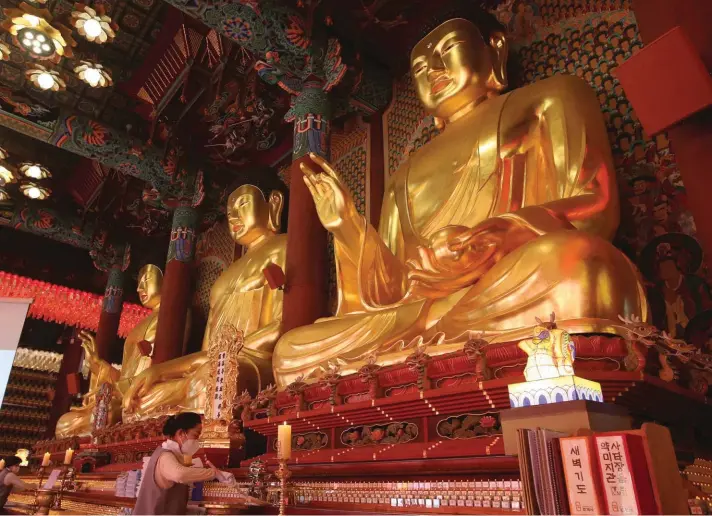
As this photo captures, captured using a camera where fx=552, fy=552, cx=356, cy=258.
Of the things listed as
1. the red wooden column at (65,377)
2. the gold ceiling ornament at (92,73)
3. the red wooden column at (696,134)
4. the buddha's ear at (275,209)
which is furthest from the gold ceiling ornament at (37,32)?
the red wooden column at (65,377)


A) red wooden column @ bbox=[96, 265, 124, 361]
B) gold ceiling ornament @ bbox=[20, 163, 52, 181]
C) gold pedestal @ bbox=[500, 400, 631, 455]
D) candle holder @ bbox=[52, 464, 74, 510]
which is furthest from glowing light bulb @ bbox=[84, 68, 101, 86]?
gold pedestal @ bbox=[500, 400, 631, 455]

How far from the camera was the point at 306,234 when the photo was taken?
425 centimetres

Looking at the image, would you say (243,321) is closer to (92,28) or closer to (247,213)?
(247,213)

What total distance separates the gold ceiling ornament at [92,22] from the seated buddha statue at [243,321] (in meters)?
1.94

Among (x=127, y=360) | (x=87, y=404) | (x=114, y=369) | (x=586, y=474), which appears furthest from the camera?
(x=127, y=360)

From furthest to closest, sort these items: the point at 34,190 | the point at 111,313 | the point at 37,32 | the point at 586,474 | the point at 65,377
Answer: the point at 65,377 < the point at 111,313 < the point at 34,190 < the point at 37,32 < the point at 586,474

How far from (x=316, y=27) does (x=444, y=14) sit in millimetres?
1037

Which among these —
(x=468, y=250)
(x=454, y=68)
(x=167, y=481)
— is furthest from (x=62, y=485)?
(x=454, y=68)

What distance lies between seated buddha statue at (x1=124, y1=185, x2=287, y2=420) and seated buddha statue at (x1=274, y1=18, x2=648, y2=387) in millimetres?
1116

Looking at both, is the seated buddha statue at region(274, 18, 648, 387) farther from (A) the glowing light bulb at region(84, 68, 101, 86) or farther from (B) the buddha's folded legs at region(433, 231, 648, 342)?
(A) the glowing light bulb at region(84, 68, 101, 86)

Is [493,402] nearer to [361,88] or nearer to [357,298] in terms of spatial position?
[357,298]

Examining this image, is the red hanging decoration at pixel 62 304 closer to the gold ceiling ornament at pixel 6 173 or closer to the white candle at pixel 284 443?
the gold ceiling ornament at pixel 6 173

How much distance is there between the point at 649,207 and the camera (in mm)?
3096

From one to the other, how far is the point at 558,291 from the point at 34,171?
6.90 metres
